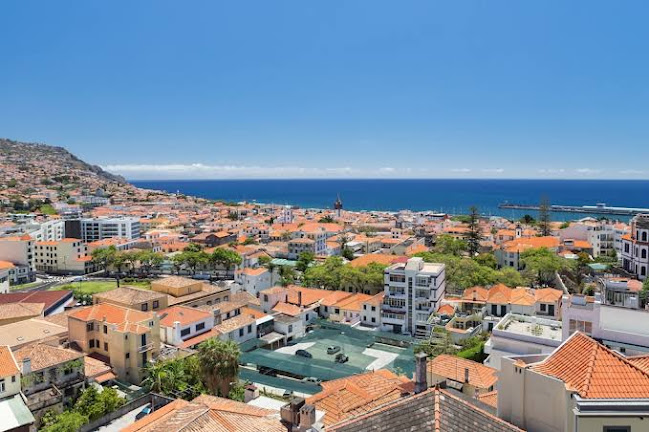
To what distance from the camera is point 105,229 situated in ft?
316

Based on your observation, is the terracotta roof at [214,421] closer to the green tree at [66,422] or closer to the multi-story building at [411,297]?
the green tree at [66,422]

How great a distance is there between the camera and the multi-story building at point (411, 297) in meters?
43.3

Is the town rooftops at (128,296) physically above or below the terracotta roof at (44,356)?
above

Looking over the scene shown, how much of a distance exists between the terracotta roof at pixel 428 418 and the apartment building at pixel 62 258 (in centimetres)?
7650

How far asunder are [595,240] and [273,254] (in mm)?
50686

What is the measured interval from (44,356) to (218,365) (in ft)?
34.4

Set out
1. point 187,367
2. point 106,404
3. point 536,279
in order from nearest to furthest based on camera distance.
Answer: point 106,404 → point 187,367 → point 536,279

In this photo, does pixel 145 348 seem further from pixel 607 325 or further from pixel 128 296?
pixel 607 325

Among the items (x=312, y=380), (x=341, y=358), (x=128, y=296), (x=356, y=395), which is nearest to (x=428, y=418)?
(x=356, y=395)

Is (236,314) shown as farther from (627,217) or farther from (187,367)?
(627,217)

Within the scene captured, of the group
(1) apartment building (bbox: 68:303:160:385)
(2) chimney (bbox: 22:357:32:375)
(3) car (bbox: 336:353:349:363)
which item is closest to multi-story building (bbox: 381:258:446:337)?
(3) car (bbox: 336:353:349:363)

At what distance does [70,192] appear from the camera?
17725 centimetres

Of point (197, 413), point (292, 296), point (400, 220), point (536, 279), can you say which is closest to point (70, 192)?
point (400, 220)

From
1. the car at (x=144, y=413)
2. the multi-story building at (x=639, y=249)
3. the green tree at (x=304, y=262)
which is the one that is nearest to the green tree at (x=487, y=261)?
the multi-story building at (x=639, y=249)
